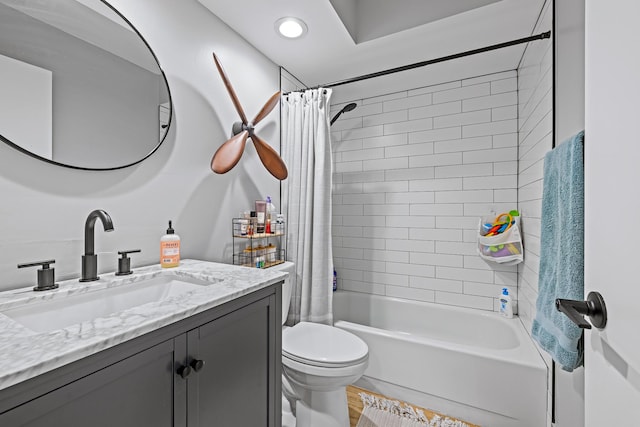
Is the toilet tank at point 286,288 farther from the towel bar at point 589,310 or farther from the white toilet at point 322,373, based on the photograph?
the towel bar at point 589,310

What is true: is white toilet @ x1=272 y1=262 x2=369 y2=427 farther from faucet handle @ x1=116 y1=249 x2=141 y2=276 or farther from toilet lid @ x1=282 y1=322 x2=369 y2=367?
faucet handle @ x1=116 y1=249 x2=141 y2=276

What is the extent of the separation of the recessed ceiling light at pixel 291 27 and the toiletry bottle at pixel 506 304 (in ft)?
7.37

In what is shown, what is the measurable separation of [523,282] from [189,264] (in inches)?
82.1

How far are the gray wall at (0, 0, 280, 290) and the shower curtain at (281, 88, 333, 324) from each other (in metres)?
0.21

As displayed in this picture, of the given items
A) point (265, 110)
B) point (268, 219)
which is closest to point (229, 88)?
point (265, 110)

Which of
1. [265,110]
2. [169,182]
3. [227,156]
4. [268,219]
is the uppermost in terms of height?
[265,110]

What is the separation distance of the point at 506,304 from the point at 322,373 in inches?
59.8

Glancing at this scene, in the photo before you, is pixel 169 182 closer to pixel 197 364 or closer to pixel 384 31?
pixel 197 364

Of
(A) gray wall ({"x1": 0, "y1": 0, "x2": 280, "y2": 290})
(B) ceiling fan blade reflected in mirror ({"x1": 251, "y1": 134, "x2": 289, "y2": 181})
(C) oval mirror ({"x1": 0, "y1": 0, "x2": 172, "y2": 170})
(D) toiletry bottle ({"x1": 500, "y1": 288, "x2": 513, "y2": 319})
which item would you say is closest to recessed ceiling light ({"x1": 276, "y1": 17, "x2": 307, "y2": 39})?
(A) gray wall ({"x1": 0, "y1": 0, "x2": 280, "y2": 290})

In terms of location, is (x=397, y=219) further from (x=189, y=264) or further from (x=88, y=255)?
(x=88, y=255)

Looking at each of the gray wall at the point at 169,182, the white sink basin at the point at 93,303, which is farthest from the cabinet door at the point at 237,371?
the gray wall at the point at 169,182

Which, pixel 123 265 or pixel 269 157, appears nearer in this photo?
pixel 123 265

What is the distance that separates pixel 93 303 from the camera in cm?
94

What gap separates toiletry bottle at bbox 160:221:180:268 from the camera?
1224 mm
